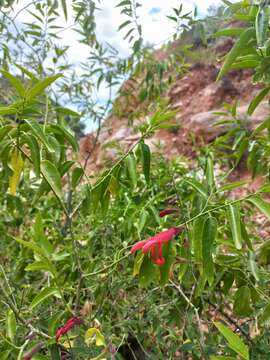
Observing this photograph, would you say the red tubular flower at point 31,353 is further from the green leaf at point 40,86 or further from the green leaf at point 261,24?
the green leaf at point 261,24

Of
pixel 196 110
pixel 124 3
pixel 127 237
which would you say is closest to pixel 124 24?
pixel 124 3

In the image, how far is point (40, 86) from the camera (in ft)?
2.79

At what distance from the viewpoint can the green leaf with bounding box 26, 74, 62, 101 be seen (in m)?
0.83

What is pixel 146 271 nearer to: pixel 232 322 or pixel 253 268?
pixel 253 268

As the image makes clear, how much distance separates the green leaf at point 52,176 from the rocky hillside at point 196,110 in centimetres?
428

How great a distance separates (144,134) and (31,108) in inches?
12.6

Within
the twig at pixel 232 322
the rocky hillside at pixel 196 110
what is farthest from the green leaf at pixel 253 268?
the rocky hillside at pixel 196 110

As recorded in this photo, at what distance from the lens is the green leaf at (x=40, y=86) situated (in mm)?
833

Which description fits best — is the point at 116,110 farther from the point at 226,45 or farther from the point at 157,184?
the point at 226,45

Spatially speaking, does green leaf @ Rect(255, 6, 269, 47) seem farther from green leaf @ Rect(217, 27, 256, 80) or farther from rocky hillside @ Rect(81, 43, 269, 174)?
rocky hillside @ Rect(81, 43, 269, 174)

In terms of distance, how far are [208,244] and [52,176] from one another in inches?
14.2

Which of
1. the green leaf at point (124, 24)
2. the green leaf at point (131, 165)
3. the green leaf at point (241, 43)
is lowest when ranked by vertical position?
the green leaf at point (131, 165)

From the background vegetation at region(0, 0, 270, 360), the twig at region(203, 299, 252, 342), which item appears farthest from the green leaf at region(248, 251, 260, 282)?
the twig at region(203, 299, 252, 342)

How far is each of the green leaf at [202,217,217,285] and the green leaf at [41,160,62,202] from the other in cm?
32
